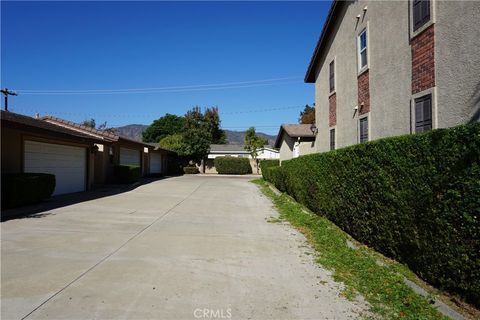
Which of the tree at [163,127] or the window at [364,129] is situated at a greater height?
the tree at [163,127]

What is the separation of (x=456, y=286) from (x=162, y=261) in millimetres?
4337

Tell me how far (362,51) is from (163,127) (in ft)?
261

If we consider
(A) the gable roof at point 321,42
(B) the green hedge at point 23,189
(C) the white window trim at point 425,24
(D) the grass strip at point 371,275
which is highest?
(A) the gable roof at point 321,42

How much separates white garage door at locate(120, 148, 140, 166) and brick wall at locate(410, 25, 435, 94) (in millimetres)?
23466

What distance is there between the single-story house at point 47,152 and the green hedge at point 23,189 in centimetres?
129

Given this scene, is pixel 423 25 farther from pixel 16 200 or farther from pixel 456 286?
pixel 16 200

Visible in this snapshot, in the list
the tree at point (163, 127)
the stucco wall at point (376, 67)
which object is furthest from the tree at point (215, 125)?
the stucco wall at point (376, 67)

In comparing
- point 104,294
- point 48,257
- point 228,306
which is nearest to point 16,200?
point 48,257

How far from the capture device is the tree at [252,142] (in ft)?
187

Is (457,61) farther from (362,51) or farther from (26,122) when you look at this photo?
(26,122)

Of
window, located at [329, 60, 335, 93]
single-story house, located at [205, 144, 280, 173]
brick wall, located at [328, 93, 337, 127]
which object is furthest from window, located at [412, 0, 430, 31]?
single-story house, located at [205, 144, 280, 173]

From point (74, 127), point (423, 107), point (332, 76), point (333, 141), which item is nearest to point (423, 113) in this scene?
point (423, 107)

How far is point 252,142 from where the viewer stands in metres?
58.0

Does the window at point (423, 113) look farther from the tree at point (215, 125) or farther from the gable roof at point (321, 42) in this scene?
the tree at point (215, 125)
